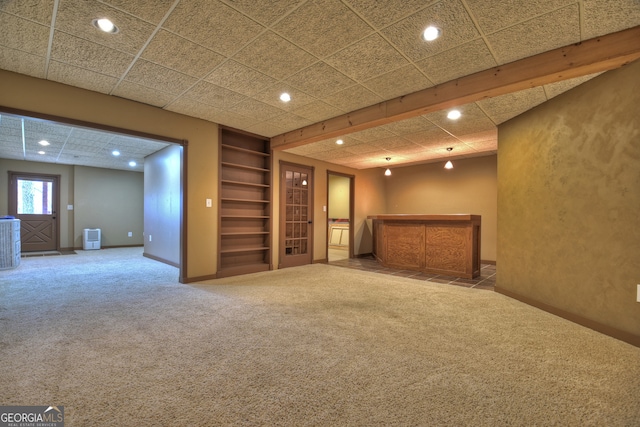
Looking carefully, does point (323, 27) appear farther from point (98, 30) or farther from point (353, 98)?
point (98, 30)

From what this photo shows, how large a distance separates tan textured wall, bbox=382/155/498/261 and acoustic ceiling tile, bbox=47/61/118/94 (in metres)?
6.86

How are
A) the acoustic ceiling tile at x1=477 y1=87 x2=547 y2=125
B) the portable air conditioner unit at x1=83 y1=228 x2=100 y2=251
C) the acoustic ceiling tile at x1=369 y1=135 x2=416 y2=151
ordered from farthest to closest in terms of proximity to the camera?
the portable air conditioner unit at x1=83 y1=228 x2=100 y2=251 → the acoustic ceiling tile at x1=369 y1=135 x2=416 y2=151 → the acoustic ceiling tile at x1=477 y1=87 x2=547 y2=125

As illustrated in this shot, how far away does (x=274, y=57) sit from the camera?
2674 millimetres

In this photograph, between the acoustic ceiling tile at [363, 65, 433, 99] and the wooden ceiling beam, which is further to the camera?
the acoustic ceiling tile at [363, 65, 433, 99]

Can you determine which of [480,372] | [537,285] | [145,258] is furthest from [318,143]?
[145,258]

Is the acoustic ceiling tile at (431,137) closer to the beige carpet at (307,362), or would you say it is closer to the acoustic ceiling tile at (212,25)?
the beige carpet at (307,362)

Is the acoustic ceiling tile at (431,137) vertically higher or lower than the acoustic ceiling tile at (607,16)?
lower

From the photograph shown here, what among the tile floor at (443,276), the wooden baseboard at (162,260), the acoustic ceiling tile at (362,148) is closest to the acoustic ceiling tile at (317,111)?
the acoustic ceiling tile at (362,148)

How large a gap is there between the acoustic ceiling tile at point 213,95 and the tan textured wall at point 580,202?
3749mm

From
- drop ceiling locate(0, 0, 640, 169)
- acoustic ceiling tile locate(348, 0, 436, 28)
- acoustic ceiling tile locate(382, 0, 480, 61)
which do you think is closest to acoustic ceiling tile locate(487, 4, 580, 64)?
drop ceiling locate(0, 0, 640, 169)

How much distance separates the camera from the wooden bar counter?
4918mm

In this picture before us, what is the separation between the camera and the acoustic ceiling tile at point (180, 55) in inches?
96.0

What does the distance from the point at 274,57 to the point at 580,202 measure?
3.43m

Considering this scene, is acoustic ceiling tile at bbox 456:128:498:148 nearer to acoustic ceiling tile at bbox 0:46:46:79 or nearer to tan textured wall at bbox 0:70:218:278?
A: tan textured wall at bbox 0:70:218:278
